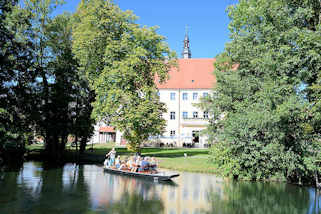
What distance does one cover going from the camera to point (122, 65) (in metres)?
28.8

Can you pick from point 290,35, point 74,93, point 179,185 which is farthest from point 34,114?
point 290,35

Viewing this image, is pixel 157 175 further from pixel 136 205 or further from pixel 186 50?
pixel 186 50

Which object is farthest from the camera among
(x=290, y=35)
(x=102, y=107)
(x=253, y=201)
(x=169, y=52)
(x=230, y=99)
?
(x=169, y=52)

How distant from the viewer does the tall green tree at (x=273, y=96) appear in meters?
18.0

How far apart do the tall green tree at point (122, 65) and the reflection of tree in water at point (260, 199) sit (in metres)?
11.5

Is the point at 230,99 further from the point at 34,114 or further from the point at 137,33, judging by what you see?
the point at 34,114

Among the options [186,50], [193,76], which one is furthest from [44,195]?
[186,50]

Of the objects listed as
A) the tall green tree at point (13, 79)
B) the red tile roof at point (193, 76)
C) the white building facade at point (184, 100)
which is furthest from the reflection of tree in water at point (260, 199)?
the red tile roof at point (193, 76)

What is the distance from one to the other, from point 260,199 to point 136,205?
22.1 feet

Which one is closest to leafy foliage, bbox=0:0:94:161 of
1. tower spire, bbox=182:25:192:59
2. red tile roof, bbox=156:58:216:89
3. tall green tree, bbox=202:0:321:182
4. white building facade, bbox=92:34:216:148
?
tall green tree, bbox=202:0:321:182

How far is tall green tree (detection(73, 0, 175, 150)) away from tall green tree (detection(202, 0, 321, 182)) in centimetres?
901

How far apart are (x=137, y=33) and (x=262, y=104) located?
15785 mm

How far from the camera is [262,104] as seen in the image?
18719 mm

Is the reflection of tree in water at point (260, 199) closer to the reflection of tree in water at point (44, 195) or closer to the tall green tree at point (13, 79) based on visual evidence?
the reflection of tree in water at point (44, 195)
